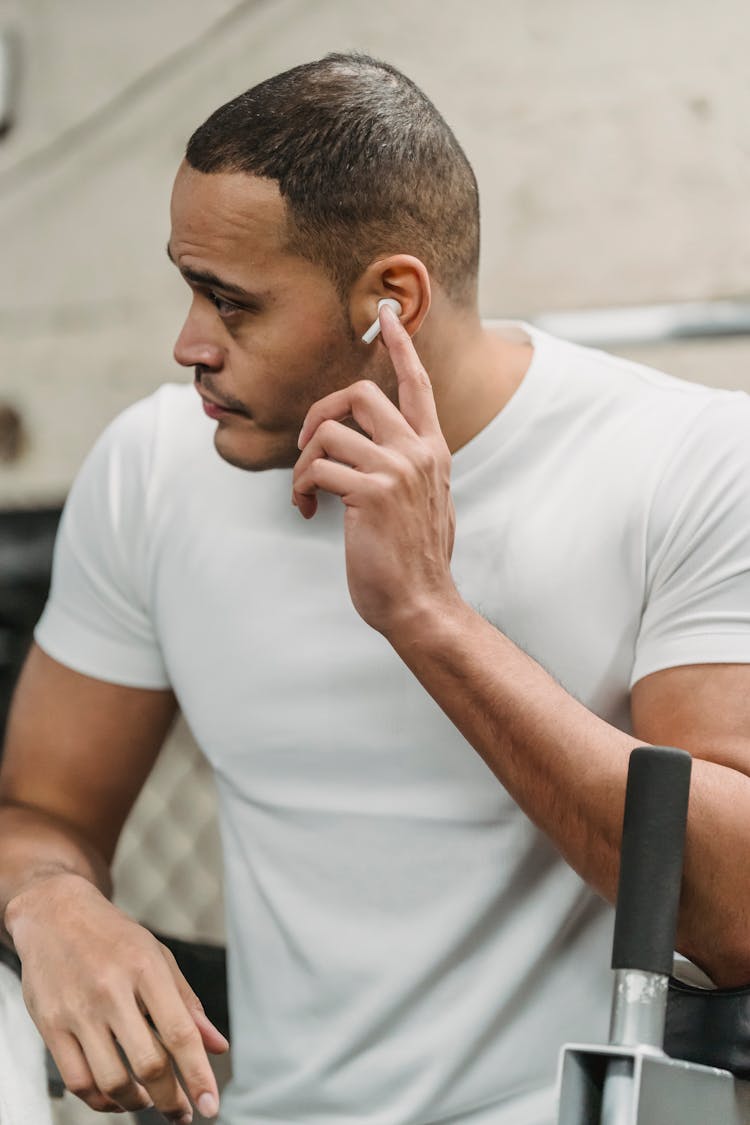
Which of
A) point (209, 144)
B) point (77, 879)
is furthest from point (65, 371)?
point (77, 879)

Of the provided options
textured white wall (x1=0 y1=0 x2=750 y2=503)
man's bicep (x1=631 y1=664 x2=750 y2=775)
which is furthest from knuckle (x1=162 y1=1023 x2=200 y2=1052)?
textured white wall (x1=0 y1=0 x2=750 y2=503)

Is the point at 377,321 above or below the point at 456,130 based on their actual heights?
below

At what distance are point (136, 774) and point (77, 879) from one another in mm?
285

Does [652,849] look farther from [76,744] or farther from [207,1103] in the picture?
[76,744]

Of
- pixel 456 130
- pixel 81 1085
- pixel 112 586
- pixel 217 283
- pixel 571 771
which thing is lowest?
pixel 81 1085

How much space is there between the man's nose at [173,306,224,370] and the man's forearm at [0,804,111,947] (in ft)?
1.33

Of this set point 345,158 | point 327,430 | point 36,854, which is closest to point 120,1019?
point 36,854

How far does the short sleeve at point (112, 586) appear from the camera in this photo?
1.22 meters

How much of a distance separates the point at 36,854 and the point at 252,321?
1.53ft

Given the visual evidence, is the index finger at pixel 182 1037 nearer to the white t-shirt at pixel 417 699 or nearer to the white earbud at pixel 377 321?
the white t-shirt at pixel 417 699

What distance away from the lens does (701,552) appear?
39.4 inches

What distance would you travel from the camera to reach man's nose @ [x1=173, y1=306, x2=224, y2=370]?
102cm

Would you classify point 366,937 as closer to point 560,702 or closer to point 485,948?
point 485,948

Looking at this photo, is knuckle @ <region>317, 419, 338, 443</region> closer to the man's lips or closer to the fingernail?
the man's lips
